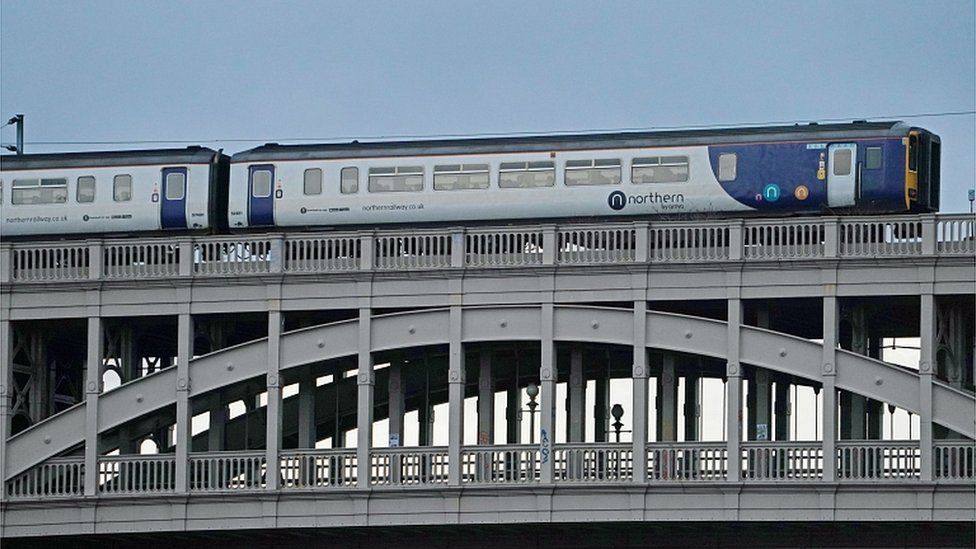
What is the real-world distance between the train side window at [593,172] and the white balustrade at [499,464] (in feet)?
30.9

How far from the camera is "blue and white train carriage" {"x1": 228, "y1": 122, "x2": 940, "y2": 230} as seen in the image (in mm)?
71750

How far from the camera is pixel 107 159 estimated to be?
253 ft

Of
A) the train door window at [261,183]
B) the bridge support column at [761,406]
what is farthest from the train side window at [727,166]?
the train door window at [261,183]

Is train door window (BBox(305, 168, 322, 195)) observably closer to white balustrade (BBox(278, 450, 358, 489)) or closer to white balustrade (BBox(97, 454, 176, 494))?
white balustrade (BBox(278, 450, 358, 489))

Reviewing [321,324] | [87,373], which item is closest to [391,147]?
[321,324]

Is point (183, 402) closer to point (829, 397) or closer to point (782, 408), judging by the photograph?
point (782, 408)

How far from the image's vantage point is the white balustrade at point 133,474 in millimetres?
69250

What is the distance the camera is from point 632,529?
225 ft

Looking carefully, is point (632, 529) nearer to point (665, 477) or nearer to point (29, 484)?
point (665, 477)

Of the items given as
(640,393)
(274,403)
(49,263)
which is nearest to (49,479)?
(49,263)

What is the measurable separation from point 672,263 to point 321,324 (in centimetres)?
1021

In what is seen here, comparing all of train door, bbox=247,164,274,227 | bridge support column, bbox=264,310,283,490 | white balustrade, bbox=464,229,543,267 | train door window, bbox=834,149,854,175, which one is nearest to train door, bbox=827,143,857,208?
train door window, bbox=834,149,854,175

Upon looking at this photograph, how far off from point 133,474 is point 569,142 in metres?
15.6

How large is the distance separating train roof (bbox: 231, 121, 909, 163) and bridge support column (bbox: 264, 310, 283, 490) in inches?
316
